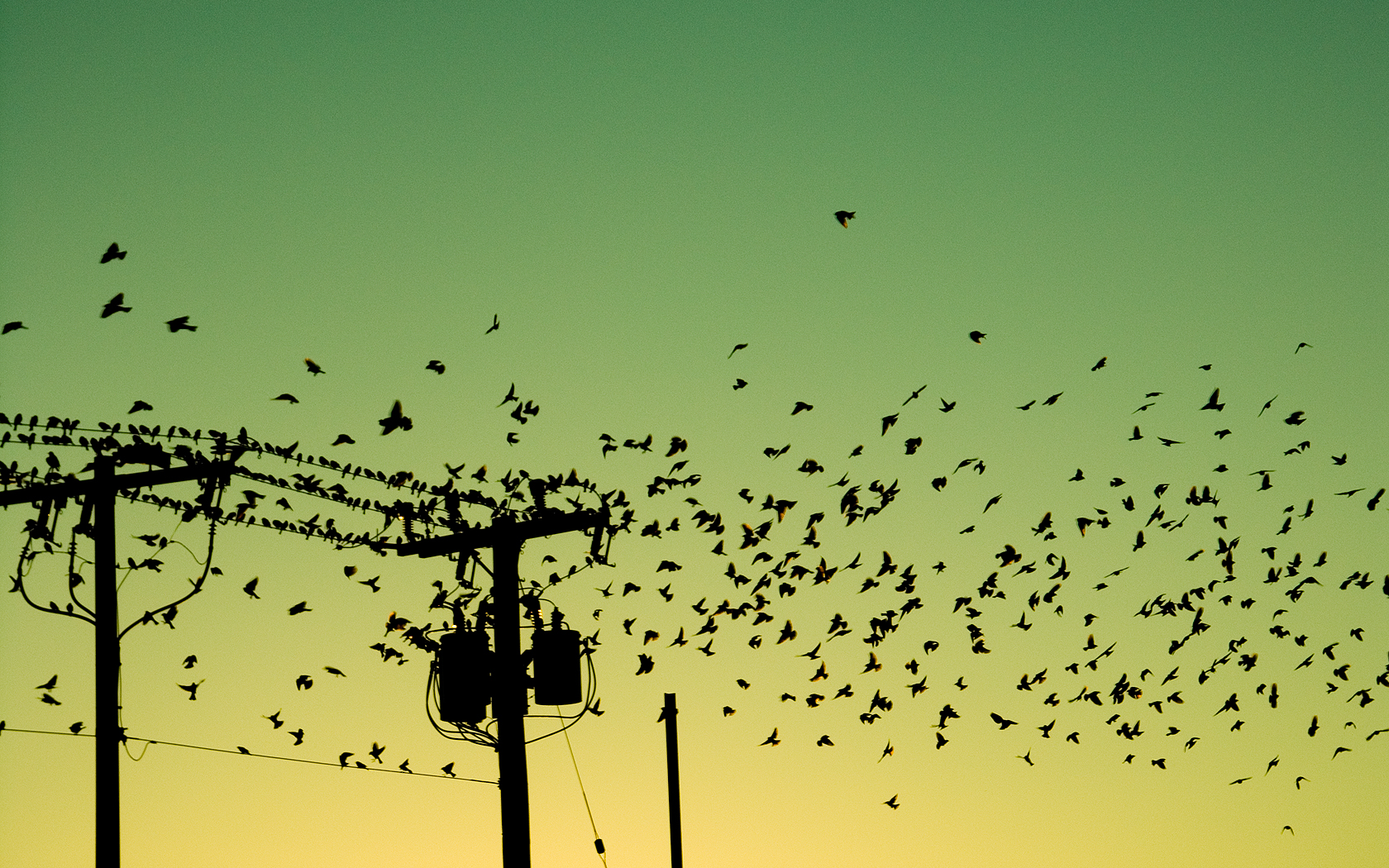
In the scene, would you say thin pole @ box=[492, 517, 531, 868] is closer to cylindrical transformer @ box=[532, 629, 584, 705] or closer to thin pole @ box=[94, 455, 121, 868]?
cylindrical transformer @ box=[532, 629, 584, 705]

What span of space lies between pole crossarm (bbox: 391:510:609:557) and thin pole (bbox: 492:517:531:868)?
0.03 m

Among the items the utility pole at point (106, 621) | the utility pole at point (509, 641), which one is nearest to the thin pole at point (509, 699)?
the utility pole at point (509, 641)

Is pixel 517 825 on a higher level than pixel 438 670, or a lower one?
lower

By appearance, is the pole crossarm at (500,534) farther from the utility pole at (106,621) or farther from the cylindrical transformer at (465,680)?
the utility pole at (106,621)

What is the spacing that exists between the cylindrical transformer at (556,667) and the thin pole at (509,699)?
22 cm

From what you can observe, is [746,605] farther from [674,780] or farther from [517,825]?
[517,825]

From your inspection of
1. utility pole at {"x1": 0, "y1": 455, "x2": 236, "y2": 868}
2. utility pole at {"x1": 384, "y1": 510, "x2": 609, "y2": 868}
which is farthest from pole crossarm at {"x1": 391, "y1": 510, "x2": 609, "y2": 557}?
utility pole at {"x1": 0, "y1": 455, "x2": 236, "y2": 868}

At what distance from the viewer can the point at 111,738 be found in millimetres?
13359

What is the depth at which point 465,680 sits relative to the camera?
698 inches

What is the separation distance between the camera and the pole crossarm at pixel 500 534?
18156 millimetres

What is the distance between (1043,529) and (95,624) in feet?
44.0

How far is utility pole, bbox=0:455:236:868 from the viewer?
1330 cm

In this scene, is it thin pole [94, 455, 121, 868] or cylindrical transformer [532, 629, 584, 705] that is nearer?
thin pole [94, 455, 121, 868]

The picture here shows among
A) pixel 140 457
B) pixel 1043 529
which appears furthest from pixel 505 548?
pixel 1043 529
